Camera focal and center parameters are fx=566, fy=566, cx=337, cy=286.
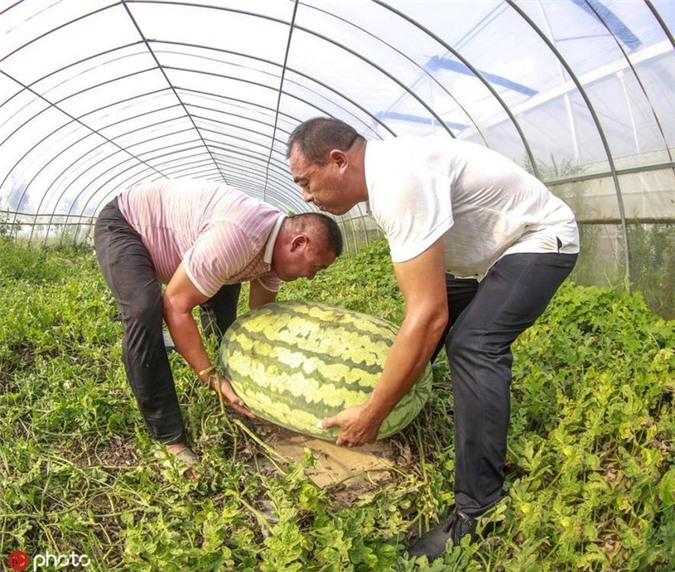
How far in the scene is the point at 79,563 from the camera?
2096 millimetres

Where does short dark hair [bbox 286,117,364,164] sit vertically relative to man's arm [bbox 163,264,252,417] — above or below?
above

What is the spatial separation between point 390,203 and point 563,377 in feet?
5.62

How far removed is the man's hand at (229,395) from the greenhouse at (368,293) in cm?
10

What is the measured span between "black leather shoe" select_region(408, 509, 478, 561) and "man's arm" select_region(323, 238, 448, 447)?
511mm

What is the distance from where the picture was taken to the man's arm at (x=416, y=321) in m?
1.97

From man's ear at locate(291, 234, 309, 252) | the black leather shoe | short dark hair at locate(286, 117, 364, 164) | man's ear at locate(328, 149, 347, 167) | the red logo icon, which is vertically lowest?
the red logo icon

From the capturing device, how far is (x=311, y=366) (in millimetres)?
2617

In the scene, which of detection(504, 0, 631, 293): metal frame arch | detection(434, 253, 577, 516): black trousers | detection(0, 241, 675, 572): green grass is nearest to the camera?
detection(0, 241, 675, 572): green grass

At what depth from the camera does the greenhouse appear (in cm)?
211

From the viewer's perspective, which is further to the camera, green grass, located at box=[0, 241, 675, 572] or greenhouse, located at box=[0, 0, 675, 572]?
greenhouse, located at box=[0, 0, 675, 572]

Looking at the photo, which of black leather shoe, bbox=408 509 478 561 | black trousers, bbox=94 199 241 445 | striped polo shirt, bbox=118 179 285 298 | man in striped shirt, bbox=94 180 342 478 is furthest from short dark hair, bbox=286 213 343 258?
black leather shoe, bbox=408 509 478 561

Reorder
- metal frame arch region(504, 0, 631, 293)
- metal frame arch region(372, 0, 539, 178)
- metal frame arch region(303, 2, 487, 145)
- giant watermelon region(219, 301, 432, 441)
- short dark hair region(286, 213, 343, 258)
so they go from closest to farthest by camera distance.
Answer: giant watermelon region(219, 301, 432, 441), short dark hair region(286, 213, 343, 258), metal frame arch region(504, 0, 631, 293), metal frame arch region(372, 0, 539, 178), metal frame arch region(303, 2, 487, 145)

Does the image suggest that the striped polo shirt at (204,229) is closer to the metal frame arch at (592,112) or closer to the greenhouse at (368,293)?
the greenhouse at (368,293)

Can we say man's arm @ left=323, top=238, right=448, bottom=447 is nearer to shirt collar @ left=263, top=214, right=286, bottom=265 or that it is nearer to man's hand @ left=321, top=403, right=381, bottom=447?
man's hand @ left=321, top=403, right=381, bottom=447
